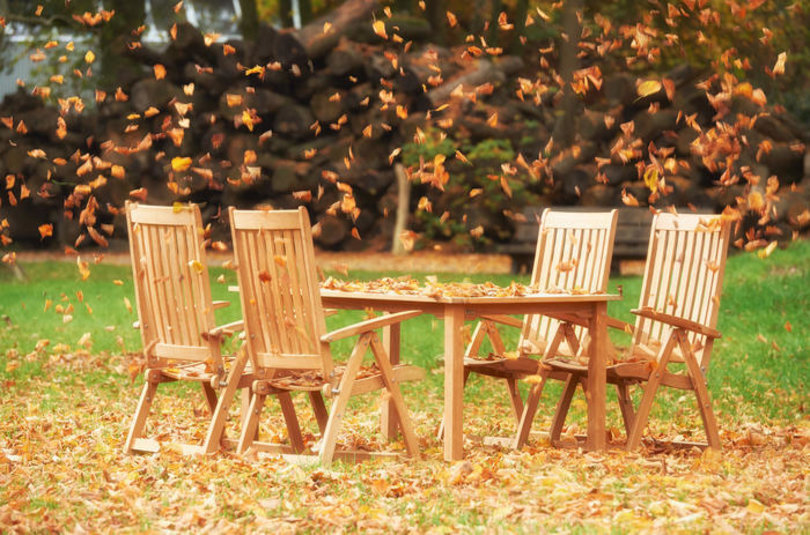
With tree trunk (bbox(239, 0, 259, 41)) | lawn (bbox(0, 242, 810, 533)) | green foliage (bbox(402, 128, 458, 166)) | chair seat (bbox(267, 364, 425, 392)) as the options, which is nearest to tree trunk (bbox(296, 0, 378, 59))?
tree trunk (bbox(239, 0, 259, 41))

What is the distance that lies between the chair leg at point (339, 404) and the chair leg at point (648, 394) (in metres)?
1.39

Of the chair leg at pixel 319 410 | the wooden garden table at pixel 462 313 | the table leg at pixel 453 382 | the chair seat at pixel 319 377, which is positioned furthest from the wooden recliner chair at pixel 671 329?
the chair leg at pixel 319 410

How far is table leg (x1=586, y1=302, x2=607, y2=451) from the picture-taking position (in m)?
5.64

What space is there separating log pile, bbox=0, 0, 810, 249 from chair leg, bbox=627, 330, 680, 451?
10.5 meters

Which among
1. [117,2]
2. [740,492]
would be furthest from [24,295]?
[740,492]

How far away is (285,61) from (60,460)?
37.6ft

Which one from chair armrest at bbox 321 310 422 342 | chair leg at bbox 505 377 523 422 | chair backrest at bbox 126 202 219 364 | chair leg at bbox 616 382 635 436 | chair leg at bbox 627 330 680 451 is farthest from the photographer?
chair leg at bbox 505 377 523 422

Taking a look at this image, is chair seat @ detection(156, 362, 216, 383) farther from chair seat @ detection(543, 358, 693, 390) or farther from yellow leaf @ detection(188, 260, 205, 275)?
chair seat @ detection(543, 358, 693, 390)

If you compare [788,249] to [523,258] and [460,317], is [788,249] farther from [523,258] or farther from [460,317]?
[460,317]

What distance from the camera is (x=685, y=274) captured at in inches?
238

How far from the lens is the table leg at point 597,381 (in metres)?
5.64

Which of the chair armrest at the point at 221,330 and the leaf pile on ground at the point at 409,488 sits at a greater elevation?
the chair armrest at the point at 221,330

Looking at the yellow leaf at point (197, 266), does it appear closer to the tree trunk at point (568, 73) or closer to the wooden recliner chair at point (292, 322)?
the wooden recliner chair at point (292, 322)

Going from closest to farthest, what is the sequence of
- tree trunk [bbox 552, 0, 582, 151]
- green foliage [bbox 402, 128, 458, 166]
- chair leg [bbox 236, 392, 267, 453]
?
chair leg [bbox 236, 392, 267, 453], tree trunk [bbox 552, 0, 582, 151], green foliage [bbox 402, 128, 458, 166]
